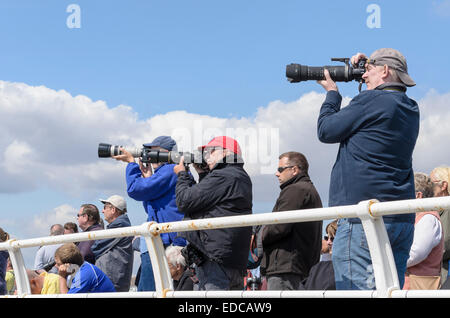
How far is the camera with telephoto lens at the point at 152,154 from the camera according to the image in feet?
18.9

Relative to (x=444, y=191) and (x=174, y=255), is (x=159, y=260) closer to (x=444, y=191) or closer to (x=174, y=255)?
(x=174, y=255)

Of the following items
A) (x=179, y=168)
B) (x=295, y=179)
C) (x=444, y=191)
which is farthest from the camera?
(x=444, y=191)

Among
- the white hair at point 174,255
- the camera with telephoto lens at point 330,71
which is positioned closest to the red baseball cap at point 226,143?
the camera with telephoto lens at point 330,71

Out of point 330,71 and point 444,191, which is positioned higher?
point 330,71

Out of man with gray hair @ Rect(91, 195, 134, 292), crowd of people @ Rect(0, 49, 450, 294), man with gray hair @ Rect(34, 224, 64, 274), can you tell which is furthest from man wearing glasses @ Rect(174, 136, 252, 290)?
man with gray hair @ Rect(34, 224, 64, 274)

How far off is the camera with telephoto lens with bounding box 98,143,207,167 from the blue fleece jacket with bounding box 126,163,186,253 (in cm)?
18

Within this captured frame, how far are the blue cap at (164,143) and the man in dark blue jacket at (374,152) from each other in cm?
233

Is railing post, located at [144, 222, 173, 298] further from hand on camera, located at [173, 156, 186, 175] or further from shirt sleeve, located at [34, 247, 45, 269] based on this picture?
shirt sleeve, located at [34, 247, 45, 269]

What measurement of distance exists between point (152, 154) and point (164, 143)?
0.47 m

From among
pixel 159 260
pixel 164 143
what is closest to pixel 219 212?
pixel 159 260

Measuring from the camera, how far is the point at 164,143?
21.9ft

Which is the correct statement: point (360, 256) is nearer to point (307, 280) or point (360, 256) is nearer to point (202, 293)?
point (202, 293)

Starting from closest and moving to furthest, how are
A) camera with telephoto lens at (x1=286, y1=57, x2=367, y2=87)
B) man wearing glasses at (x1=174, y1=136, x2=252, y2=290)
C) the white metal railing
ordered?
the white metal railing
camera with telephoto lens at (x1=286, y1=57, x2=367, y2=87)
man wearing glasses at (x1=174, y1=136, x2=252, y2=290)

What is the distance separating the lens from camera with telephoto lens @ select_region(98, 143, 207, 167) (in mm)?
5766
